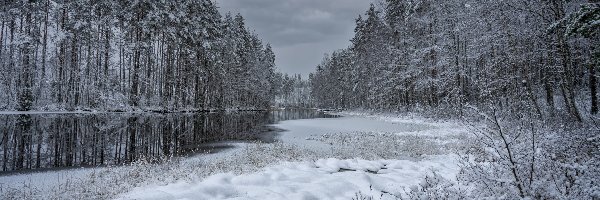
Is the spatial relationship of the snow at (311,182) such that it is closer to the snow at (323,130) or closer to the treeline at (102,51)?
the snow at (323,130)

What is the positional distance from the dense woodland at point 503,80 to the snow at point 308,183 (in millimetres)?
864

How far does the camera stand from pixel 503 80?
1531cm

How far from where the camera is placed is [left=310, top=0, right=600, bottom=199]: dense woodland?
13.4 feet

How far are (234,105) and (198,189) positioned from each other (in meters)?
54.6

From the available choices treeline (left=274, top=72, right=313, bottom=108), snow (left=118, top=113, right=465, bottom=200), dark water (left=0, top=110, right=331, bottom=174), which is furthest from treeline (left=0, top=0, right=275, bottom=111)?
treeline (left=274, top=72, right=313, bottom=108)

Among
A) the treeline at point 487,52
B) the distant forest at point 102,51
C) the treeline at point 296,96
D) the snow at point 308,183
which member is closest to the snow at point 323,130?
the treeline at point 487,52

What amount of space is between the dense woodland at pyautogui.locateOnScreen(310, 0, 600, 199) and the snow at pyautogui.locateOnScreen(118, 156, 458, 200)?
2.84 feet

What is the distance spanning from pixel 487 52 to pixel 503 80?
8076mm

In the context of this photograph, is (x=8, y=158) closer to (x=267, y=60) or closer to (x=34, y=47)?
(x=34, y=47)

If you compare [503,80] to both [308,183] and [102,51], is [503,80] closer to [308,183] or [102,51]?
[308,183]

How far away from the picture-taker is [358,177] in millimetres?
7141

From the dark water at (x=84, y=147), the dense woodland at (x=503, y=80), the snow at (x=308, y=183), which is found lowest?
the snow at (x=308, y=183)

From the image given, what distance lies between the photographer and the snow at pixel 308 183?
19.6ft

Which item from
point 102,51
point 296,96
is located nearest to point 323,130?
point 102,51
